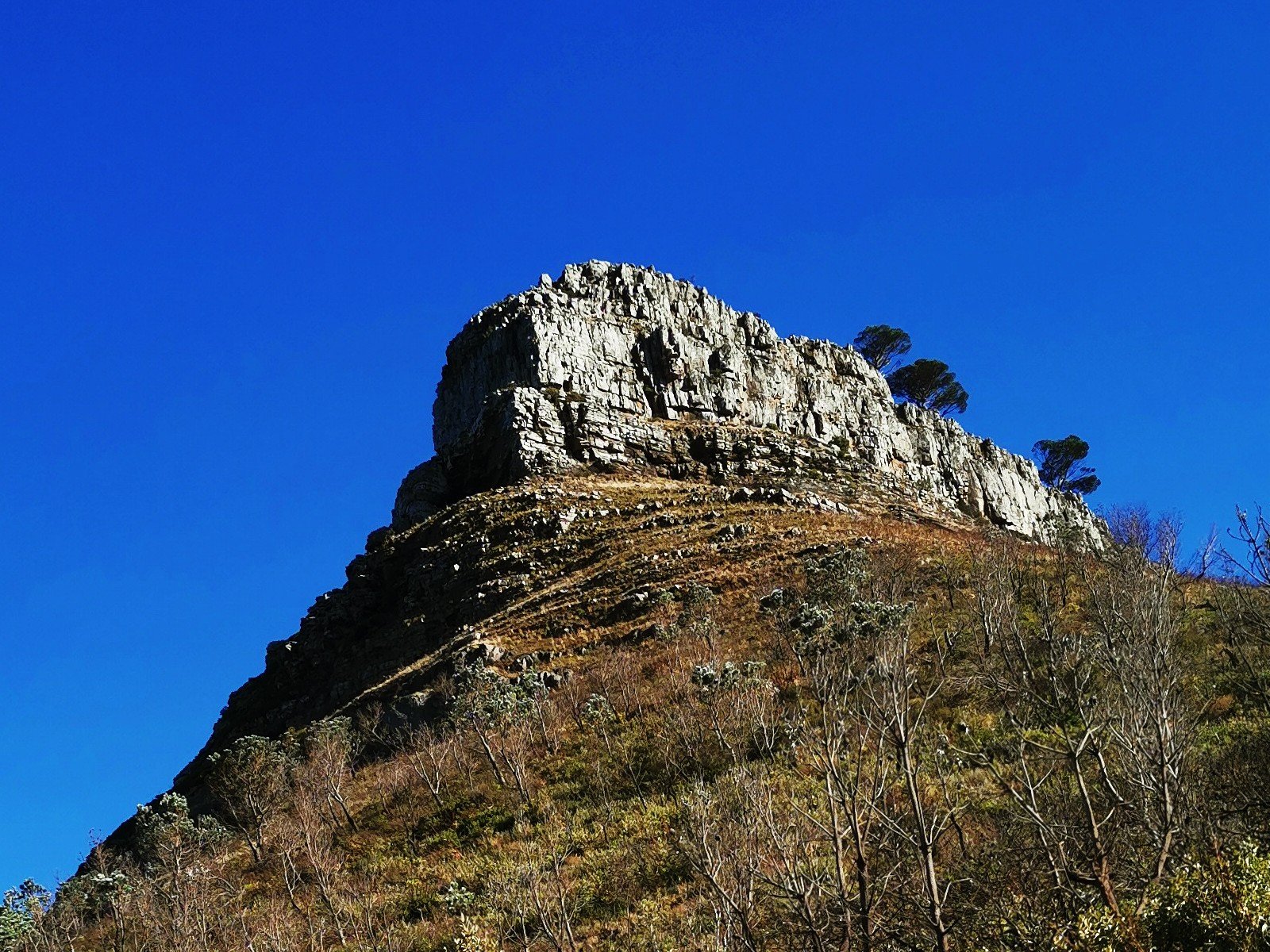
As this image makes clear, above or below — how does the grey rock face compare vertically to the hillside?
above

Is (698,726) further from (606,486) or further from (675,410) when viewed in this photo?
(675,410)

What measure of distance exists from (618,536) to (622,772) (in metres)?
33.6

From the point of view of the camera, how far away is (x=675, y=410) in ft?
317

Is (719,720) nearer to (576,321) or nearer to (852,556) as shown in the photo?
(852,556)

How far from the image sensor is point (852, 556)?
54031 mm

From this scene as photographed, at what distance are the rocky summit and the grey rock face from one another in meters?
0.26

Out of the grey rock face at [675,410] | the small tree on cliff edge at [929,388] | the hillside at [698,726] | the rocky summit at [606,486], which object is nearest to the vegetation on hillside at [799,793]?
the hillside at [698,726]

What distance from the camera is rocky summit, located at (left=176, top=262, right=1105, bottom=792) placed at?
2443 inches

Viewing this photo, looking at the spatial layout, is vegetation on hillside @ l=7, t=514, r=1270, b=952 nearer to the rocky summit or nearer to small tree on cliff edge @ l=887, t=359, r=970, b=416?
the rocky summit

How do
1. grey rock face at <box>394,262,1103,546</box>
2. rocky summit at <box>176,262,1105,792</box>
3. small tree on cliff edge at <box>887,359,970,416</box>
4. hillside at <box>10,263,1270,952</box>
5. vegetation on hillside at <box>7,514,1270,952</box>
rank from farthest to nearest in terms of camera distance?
small tree on cliff edge at <box>887,359,970,416</box>
grey rock face at <box>394,262,1103,546</box>
rocky summit at <box>176,262,1105,792</box>
hillside at <box>10,263,1270,952</box>
vegetation on hillside at <box>7,514,1270,952</box>

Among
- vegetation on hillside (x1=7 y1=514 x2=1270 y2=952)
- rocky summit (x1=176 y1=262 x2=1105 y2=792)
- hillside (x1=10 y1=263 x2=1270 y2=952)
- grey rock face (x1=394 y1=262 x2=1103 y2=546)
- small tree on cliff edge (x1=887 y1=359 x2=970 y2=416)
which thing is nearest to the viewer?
vegetation on hillside (x1=7 y1=514 x2=1270 y2=952)

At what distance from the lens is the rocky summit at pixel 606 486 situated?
62.1m

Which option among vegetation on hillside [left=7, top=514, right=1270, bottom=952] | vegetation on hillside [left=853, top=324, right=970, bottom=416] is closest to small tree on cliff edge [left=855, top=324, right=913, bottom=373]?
vegetation on hillside [left=853, top=324, right=970, bottom=416]

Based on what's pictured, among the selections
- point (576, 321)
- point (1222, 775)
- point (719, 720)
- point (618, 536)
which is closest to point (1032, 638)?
point (719, 720)
